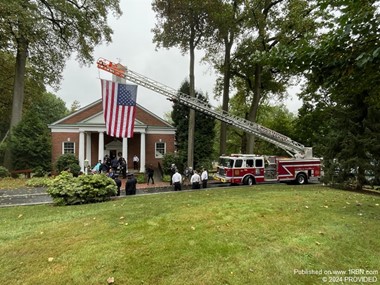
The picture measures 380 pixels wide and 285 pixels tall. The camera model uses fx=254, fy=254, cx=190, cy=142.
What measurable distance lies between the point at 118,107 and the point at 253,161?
1026 cm

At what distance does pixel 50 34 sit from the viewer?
943 inches

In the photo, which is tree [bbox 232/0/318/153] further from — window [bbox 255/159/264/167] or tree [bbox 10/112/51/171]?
tree [bbox 10/112/51/171]

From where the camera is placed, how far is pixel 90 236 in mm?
5766

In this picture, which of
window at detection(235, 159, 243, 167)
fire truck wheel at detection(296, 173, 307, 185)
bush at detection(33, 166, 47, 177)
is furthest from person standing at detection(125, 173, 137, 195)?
fire truck wheel at detection(296, 173, 307, 185)

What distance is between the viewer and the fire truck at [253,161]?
18.4 m

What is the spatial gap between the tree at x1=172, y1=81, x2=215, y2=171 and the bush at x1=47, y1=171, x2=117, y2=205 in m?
13.6

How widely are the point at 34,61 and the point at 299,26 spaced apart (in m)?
24.8

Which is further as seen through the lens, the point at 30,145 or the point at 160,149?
the point at 160,149

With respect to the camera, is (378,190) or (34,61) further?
(34,61)

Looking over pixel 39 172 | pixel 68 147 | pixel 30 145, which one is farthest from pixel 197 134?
pixel 30 145

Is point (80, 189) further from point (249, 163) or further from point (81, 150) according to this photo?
point (81, 150)

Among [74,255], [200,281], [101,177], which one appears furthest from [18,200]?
[200,281]

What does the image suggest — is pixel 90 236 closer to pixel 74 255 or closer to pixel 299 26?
pixel 74 255

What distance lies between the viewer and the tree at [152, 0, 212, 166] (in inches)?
787
